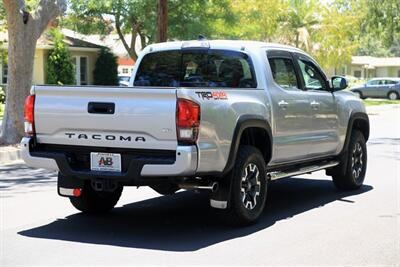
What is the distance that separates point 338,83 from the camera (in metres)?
→ 9.79

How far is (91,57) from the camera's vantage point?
1543 inches

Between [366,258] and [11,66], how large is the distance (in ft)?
38.7

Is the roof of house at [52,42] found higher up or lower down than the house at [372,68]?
higher up

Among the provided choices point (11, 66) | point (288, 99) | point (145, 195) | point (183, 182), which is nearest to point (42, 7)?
point (11, 66)

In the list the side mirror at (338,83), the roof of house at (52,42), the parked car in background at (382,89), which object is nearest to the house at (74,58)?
the roof of house at (52,42)

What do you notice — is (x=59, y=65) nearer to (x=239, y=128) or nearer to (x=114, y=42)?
(x=114, y=42)

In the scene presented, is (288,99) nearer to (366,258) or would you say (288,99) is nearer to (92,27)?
(366,258)

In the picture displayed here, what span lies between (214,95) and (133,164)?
1.04 m

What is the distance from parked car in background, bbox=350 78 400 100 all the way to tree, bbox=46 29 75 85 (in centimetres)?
2204

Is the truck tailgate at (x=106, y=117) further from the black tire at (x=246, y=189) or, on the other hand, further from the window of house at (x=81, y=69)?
the window of house at (x=81, y=69)

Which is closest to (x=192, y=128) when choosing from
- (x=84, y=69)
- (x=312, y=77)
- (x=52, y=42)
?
(x=312, y=77)

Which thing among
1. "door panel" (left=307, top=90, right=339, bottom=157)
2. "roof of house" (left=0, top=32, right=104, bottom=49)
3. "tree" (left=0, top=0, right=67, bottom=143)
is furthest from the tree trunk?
"roof of house" (left=0, top=32, right=104, bottom=49)

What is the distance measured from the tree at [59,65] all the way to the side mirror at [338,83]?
86.7 ft

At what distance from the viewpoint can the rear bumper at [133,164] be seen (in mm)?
6770
